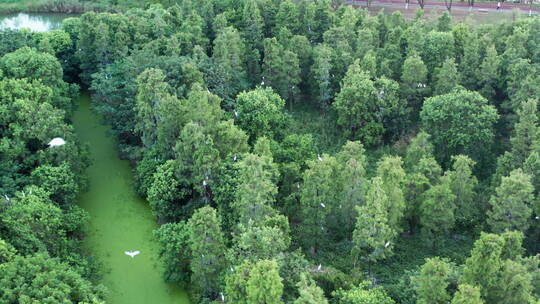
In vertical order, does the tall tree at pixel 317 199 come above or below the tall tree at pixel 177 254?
above

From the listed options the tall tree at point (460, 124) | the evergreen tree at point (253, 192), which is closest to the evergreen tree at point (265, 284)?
the evergreen tree at point (253, 192)

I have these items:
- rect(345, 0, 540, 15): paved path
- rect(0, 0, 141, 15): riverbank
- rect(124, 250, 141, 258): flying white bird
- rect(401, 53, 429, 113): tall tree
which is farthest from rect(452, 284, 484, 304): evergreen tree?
rect(0, 0, 141, 15): riverbank

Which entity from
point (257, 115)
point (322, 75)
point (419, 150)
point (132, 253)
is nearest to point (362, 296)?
point (419, 150)

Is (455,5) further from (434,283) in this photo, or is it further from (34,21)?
(434,283)

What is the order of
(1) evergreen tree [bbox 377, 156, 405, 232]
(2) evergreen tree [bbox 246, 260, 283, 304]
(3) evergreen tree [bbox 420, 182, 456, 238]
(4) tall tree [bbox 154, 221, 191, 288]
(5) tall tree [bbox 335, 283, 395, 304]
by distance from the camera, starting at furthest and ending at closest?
(3) evergreen tree [bbox 420, 182, 456, 238] < (1) evergreen tree [bbox 377, 156, 405, 232] < (4) tall tree [bbox 154, 221, 191, 288] < (5) tall tree [bbox 335, 283, 395, 304] < (2) evergreen tree [bbox 246, 260, 283, 304]

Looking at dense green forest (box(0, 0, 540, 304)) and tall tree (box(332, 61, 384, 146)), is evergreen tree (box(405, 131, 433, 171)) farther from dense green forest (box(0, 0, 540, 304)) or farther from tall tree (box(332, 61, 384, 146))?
tall tree (box(332, 61, 384, 146))

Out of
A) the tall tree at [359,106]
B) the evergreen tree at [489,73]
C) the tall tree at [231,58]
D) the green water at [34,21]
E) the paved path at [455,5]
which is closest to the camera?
the tall tree at [359,106]

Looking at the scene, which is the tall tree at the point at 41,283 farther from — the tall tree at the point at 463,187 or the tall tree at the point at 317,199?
the tall tree at the point at 463,187
